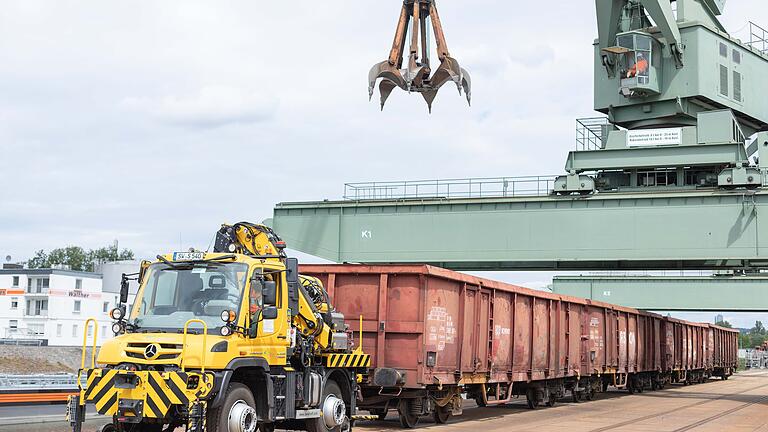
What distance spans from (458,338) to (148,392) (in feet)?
28.5

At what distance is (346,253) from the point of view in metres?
28.2

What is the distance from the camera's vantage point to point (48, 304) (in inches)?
2601

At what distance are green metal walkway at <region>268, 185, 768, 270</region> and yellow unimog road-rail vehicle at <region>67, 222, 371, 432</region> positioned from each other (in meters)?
14.0

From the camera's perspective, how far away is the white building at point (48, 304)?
215 feet

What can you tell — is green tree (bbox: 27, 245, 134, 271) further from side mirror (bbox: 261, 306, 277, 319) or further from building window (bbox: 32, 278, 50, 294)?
side mirror (bbox: 261, 306, 277, 319)

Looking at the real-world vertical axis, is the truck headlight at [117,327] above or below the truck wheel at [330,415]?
above

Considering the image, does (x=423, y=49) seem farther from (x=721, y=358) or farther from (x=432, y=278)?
(x=721, y=358)

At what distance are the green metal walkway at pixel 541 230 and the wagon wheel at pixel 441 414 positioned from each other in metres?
9.26

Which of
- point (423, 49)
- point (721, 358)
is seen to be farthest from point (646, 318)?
point (721, 358)

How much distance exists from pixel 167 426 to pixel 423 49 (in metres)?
12.0

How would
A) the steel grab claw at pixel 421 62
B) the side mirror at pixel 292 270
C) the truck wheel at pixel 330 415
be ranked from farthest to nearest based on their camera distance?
the steel grab claw at pixel 421 62 → the truck wheel at pixel 330 415 → the side mirror at pixel 292 270

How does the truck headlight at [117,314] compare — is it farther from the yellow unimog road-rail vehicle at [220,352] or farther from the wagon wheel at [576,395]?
the wagon wheel at [576,395]

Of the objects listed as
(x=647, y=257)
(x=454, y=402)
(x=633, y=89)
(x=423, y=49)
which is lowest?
(x=454, y=402)

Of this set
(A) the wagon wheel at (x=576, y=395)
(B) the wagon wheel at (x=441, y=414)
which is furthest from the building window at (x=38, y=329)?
(B) the wagon wheel at (x=441, y=414)
